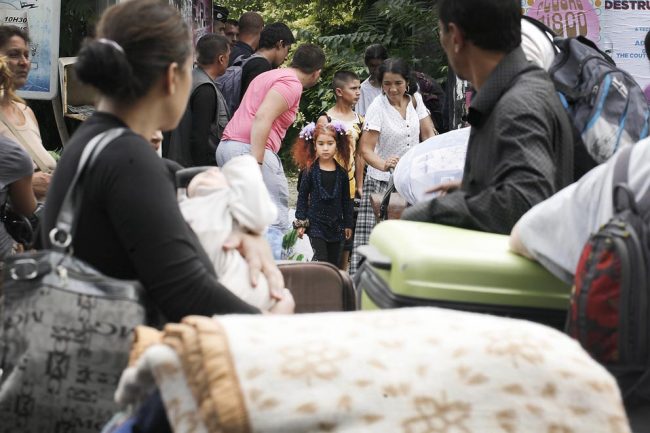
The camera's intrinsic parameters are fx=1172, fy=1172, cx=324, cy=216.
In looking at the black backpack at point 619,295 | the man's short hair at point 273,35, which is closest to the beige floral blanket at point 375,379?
the black backpack at point 619,295

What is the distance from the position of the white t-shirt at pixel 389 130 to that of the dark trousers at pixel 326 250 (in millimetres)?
697

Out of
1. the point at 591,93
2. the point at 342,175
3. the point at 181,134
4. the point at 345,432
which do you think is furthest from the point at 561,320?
the point at 342,175

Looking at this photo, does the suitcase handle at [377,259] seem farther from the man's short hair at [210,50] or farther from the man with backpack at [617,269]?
the man's short hair at [210,50]

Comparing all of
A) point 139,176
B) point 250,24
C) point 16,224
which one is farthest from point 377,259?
point 250,24

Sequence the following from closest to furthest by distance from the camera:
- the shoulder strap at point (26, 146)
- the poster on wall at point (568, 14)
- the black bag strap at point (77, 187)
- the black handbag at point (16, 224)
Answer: the black bag strap at point (77, 187), the black handbag at point (16, 224), the shoulder strap at point (26, 146), the poster on wall at point (568, 14)

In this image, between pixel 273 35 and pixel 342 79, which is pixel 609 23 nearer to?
pixel 342 79

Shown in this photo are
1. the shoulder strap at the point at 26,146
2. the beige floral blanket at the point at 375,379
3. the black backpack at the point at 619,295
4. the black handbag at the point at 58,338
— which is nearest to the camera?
the beige floral blanket at the point at 375,379

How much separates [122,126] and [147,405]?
106 centimetres

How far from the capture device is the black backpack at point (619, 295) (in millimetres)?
2469

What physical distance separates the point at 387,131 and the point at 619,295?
7.77 m

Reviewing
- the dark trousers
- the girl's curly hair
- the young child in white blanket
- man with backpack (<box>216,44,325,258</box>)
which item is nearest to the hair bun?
the young child in white blanket

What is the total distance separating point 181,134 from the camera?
8734 mm

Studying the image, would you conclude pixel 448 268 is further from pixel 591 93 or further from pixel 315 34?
pixel 315 34

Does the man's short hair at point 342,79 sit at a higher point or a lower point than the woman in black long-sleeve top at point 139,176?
lower
